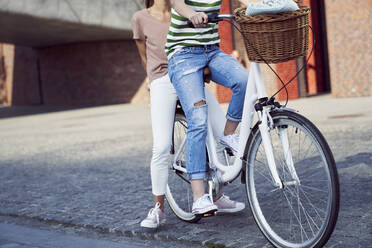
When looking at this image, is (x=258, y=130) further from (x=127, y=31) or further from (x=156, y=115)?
(x=127, y=31)

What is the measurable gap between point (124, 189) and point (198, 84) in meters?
2.14

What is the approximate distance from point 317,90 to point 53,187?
17.1 m

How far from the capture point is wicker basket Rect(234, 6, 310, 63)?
9.05ft

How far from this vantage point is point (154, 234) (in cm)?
369

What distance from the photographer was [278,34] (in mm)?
2766

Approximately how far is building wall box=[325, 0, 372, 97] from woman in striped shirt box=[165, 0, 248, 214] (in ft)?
40.2

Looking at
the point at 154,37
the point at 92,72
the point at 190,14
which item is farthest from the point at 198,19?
Result: the point at 92,72

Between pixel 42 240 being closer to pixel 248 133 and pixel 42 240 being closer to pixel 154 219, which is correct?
pixel 154 219

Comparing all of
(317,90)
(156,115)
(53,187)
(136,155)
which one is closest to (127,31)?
(317,90)

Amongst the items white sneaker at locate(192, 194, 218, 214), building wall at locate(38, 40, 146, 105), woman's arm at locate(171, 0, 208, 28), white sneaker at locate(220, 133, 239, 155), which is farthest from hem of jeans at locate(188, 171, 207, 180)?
building wall at locate(38, 40, 146, 105)

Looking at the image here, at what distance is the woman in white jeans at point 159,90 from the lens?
3.69m

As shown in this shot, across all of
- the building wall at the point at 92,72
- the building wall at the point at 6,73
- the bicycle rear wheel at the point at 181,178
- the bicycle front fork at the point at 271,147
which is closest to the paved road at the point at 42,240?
the bicycle rear wheel at the point at 181,178

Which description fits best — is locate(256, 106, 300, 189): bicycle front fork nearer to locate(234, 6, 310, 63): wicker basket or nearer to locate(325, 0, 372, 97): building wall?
locate(234, 6, 310, 63): wicker basket

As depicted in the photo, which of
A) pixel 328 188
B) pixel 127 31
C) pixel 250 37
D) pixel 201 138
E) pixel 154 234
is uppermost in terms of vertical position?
pixel 127 31
